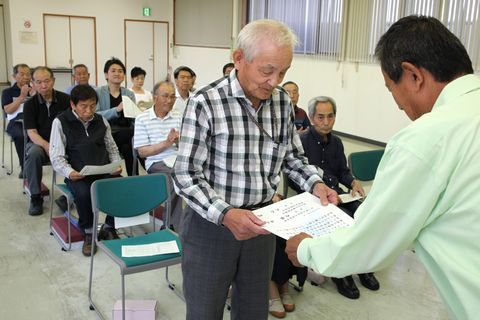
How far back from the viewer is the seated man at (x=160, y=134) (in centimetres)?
380

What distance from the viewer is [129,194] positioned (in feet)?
9.27

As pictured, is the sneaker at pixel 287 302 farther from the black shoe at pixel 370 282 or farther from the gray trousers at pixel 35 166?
the gray trousers at pixel 35 166

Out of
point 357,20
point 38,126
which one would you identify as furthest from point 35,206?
point 357,20

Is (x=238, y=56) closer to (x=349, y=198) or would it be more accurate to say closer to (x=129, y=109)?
(x=349, y=198)

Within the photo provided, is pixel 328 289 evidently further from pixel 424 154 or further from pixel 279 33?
pixel 424 154

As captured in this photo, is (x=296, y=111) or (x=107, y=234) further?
(x=296, y=111)

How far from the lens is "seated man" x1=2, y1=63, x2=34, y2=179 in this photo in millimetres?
5070

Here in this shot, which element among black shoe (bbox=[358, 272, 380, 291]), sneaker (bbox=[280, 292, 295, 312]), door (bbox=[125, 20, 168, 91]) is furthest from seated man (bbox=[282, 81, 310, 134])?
door (bbox=[125, 20, 168, 91])

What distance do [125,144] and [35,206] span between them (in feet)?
3.64

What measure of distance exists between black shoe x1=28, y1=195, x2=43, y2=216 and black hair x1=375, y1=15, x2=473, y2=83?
12.8 feet

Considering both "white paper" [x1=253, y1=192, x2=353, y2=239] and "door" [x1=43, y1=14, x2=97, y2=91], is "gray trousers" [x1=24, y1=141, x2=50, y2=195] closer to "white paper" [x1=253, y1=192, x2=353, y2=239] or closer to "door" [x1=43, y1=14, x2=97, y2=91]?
"white paper" [x1=253, y1=192, x2=353, y2=239]

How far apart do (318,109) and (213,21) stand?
318 inches

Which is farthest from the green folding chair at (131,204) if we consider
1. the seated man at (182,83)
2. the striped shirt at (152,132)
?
the seated man at (182,83)

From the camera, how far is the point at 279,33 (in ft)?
4.83
